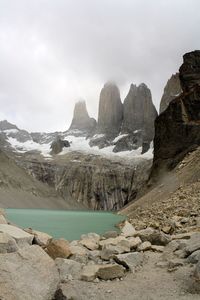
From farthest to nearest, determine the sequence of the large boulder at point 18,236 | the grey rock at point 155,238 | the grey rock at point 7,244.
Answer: the grey rock at point 155,238 → the large boulder at point 18,236 → the grey rock at point 7,244

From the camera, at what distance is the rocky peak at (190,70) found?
330ft

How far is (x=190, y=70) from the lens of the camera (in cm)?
10219

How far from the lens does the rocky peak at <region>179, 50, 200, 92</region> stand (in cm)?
10069

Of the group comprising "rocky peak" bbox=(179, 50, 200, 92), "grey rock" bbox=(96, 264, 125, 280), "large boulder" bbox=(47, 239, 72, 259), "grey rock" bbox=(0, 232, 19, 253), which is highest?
"rocky peak" bbox=(179, 50, 200, 92)

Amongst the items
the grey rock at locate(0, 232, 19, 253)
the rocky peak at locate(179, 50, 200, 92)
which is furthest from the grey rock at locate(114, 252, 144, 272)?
the rocky peak at locate(179, 50, 200, 92)

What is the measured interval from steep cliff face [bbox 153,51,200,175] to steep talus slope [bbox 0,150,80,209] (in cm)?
4982

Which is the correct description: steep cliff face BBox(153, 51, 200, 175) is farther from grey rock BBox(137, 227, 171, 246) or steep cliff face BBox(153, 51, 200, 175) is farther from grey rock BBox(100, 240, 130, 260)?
grey rock BBox(100, 240, 130, 260)

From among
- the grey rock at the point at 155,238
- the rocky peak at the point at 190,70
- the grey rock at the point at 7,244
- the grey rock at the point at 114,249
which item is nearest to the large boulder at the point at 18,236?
the grey rock at the point at 7,244

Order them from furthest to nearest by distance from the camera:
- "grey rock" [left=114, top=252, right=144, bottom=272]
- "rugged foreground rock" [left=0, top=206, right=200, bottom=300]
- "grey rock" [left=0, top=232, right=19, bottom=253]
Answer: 1. "grey rock" [left=114, top=252, right=144, bottom=272]
2. "grey rock" [left=0, top=232, right=19, bottom=253]
3. "rugged foreground rock" [left=0, top=206, right=200, bottom=300]

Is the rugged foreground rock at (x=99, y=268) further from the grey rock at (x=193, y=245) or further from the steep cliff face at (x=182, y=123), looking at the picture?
the steep cliff face at (x=182, y=123)

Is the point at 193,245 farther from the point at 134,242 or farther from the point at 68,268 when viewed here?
the point at 68,268

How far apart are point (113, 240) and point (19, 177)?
463 ft

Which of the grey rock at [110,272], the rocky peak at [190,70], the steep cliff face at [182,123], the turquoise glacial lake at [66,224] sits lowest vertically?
the turquoise glacial lake at [66,224]

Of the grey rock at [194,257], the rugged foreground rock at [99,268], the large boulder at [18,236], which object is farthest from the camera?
the grey rock at [194,257]
